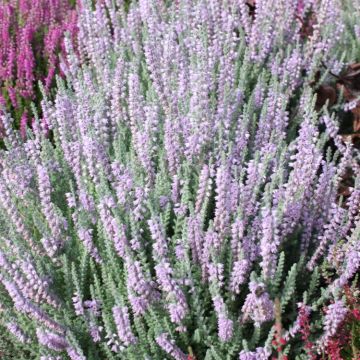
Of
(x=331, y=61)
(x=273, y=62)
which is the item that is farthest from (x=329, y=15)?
(x=273, y=62)

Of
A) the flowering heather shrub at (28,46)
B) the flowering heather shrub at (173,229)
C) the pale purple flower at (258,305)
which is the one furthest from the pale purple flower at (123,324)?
the flowering heather shrub at (28,46)

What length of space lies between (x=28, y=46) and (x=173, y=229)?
1726mm

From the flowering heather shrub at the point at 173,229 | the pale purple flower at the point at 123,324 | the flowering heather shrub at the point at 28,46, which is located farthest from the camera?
the flowering heather shrub at the point at 28,46

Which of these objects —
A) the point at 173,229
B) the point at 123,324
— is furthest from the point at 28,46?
the point at 123,324

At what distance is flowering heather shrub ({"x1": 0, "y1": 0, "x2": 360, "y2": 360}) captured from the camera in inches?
76.4

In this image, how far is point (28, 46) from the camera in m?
3.56

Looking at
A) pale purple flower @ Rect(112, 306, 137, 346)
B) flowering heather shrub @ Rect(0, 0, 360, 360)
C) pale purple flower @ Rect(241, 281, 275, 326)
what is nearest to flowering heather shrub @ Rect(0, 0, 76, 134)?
flowering heather shrub @ Rect(0, 0, 360, 360)

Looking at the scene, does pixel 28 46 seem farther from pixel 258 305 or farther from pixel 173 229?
pixel 258 305

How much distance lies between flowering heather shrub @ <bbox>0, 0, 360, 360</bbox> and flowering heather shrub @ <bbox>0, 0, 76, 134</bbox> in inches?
25.9

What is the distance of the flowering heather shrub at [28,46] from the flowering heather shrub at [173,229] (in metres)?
0.66

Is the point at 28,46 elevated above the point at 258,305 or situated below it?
above

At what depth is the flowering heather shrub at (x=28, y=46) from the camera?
3.39 meters

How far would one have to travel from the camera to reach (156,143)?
2.58 metres

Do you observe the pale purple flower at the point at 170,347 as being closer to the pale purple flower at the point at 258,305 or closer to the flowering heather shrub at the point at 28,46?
the pale purple flower at the point at 258,305
